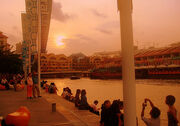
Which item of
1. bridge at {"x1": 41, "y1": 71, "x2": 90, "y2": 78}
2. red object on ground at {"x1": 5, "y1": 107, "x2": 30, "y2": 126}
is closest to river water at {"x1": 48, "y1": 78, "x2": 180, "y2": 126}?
red object on ground at {"x1": 5, "y1": 107, "x2": 30, "y2": 126}

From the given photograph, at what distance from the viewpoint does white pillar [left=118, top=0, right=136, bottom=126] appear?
94.3 inches

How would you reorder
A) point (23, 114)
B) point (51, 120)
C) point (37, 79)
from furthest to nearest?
1. point (37, 79)
2. point (51, 120)
3. point (23, 114)

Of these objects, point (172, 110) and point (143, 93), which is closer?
point (172, 110)

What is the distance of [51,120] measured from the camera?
233 inches

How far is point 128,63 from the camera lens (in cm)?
240

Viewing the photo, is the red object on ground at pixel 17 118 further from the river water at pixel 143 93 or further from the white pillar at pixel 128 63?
the river water at pixel 143 93

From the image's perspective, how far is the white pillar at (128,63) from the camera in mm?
2396

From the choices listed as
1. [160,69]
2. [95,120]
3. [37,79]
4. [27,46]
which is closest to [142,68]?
[160,69]

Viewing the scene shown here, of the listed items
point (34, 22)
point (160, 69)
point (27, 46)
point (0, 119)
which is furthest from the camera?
point (160, 69)

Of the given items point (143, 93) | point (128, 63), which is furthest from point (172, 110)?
point (143, 93)

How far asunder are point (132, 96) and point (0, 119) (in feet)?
10.5

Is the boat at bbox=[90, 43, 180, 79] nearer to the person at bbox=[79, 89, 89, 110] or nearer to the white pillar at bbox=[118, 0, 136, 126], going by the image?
the person at bbox=[79, 89, 89, 110]

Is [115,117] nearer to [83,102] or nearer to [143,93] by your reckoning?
[83,102]

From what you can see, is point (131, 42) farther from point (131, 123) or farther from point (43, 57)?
point (43, 57)
